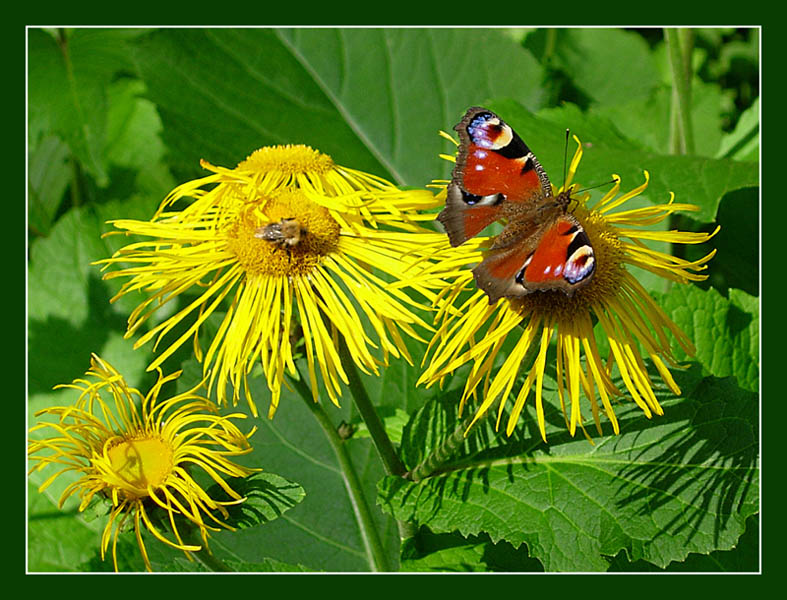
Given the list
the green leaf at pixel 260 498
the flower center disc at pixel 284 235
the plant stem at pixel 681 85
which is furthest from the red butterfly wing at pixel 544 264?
the plant stem at pixel 681 85

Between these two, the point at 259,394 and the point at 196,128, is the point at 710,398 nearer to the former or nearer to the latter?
the point at 259,394

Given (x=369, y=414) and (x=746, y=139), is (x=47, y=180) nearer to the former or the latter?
(x=369, y=414)

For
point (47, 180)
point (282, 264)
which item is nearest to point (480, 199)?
point (282, 264)

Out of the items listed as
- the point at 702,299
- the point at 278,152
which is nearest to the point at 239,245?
the point at 278,152

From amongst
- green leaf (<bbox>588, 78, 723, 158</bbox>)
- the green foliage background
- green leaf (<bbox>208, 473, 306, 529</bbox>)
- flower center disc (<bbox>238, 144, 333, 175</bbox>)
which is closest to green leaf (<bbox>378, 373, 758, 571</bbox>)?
the green foliage background

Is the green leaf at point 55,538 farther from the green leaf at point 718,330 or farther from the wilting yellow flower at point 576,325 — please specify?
the green leaf at point 718,330

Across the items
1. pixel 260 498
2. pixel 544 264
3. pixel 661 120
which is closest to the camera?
pixel 544 264
